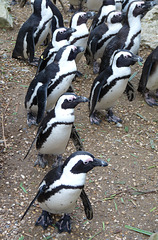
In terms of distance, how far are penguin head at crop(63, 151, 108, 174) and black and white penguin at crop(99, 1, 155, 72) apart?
2.44 m

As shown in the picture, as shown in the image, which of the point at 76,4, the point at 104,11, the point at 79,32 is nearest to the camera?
the point at 79,32

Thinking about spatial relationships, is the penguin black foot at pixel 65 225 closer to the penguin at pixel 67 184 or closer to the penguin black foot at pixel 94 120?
the penguin at pixel 67 184

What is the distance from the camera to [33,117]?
4.26m

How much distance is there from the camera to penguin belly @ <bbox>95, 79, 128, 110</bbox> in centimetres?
400

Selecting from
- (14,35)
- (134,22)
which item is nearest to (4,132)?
(134,22)

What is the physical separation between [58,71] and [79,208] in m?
1.55

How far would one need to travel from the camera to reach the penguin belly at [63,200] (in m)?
2.57

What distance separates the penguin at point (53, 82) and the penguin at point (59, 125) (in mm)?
520

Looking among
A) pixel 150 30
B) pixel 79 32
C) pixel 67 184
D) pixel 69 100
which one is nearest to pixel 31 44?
pixel 79 32

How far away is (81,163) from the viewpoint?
254cm

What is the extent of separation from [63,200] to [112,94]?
5.81 feet

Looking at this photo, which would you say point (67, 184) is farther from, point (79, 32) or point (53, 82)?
→ point (79, 32)

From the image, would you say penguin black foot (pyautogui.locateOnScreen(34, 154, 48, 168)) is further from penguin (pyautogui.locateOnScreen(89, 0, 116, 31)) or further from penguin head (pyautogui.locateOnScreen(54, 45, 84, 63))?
penguin (pyautogui.locateOnScreen(89, 0, 116, 31))

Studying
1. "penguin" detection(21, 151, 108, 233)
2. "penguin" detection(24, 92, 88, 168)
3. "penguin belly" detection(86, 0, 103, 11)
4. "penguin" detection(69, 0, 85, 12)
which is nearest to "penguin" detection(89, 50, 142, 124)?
"penguin" detection(24, 92, 88, 168)
